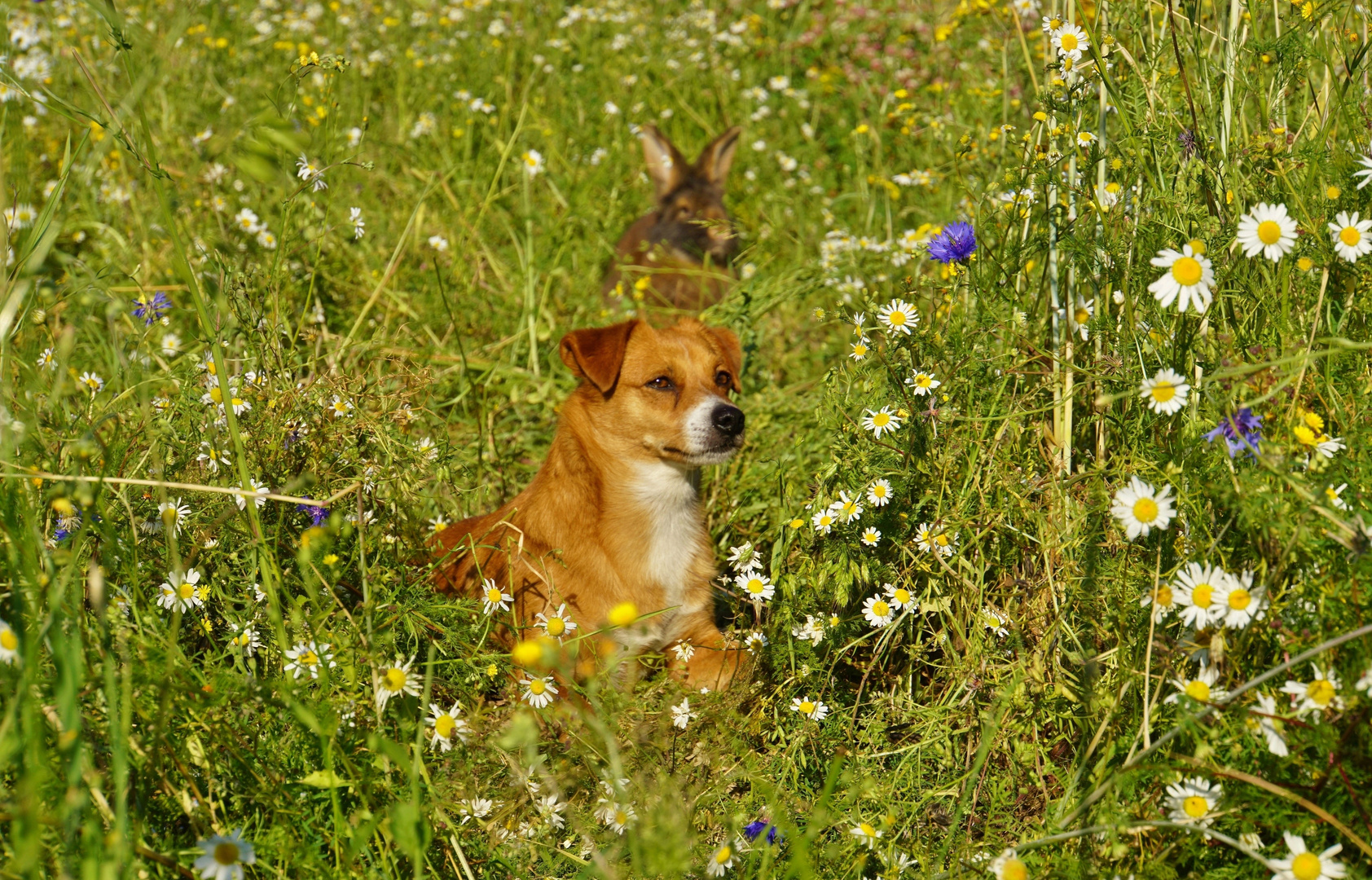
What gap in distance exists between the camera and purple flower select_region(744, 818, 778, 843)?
7.38 feet

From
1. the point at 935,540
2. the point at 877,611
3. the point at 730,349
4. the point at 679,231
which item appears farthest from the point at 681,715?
the point at 679,231

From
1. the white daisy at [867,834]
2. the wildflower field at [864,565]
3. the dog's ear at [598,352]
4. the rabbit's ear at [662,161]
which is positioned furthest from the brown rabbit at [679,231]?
the white daisy at [867,834]

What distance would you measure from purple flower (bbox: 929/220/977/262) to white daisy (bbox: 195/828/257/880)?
6.95ft

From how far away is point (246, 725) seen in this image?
222 centimetres

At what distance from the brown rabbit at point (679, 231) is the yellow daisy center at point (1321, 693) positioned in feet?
13.3

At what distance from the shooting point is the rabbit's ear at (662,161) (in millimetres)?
6355

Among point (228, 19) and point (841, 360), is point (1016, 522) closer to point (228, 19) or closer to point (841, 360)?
point (841, 360)

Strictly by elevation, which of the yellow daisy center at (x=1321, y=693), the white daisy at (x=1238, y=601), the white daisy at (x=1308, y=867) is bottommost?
the white daisy at (x=1308, y=867)

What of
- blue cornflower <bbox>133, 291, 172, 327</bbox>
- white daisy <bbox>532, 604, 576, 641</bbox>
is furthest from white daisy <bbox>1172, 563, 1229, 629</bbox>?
blue cornflower <bbox>133, 291, 172, 327</bbox>

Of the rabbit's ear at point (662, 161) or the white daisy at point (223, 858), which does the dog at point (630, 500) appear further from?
the rabbit's ear at point (662, 161)

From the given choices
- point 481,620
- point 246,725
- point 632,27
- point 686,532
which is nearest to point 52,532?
point 246,725

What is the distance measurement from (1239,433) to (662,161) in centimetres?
490

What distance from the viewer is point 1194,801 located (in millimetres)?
1968

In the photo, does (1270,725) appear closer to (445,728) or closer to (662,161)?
(445,728)
